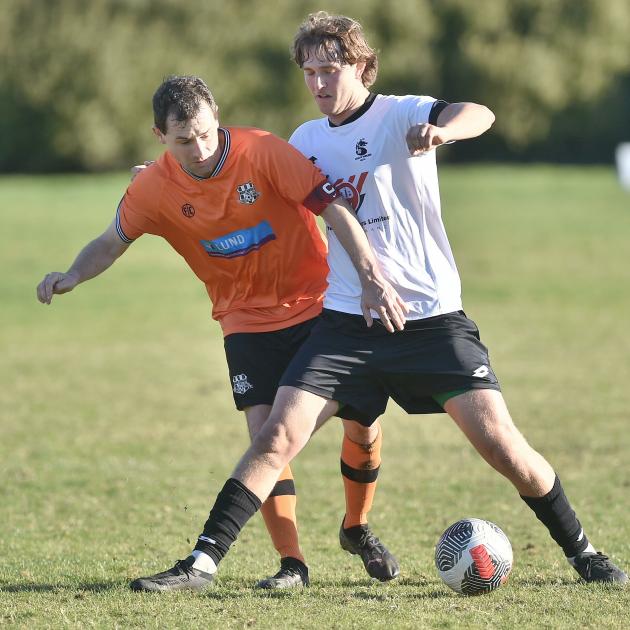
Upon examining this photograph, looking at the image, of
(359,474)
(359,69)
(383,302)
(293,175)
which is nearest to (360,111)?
(359,69)

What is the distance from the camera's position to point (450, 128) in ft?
16.9

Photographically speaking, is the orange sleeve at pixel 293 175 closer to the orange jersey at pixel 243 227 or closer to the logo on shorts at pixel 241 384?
the orange jersey at pixel 243 227

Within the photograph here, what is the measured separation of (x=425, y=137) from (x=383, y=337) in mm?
968

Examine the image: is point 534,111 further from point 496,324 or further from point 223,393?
point 223,393

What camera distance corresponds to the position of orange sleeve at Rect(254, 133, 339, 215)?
541 cm

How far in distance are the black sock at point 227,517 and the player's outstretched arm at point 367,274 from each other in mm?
960

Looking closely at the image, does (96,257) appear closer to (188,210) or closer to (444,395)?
(188,210)

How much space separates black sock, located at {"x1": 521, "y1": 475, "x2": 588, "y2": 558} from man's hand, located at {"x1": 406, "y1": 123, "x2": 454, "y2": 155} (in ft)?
5.60

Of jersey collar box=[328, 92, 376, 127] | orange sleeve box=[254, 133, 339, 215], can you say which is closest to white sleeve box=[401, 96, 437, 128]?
jersey collar box=[328, 92, 376, 127]

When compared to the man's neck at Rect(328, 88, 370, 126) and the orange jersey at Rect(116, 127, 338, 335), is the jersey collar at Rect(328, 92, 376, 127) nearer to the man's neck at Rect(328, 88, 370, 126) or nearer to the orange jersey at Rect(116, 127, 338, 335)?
the man's neck at Rect(328, 88, 370, 126)

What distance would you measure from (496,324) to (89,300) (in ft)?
25.0

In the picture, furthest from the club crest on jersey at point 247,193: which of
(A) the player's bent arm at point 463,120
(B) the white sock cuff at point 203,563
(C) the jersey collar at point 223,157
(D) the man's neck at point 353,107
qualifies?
(B) the white sock cuff at point 203,563

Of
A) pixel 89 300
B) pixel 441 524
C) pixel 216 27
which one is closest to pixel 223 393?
pixel 441 524

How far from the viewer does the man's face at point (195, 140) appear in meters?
5.45
